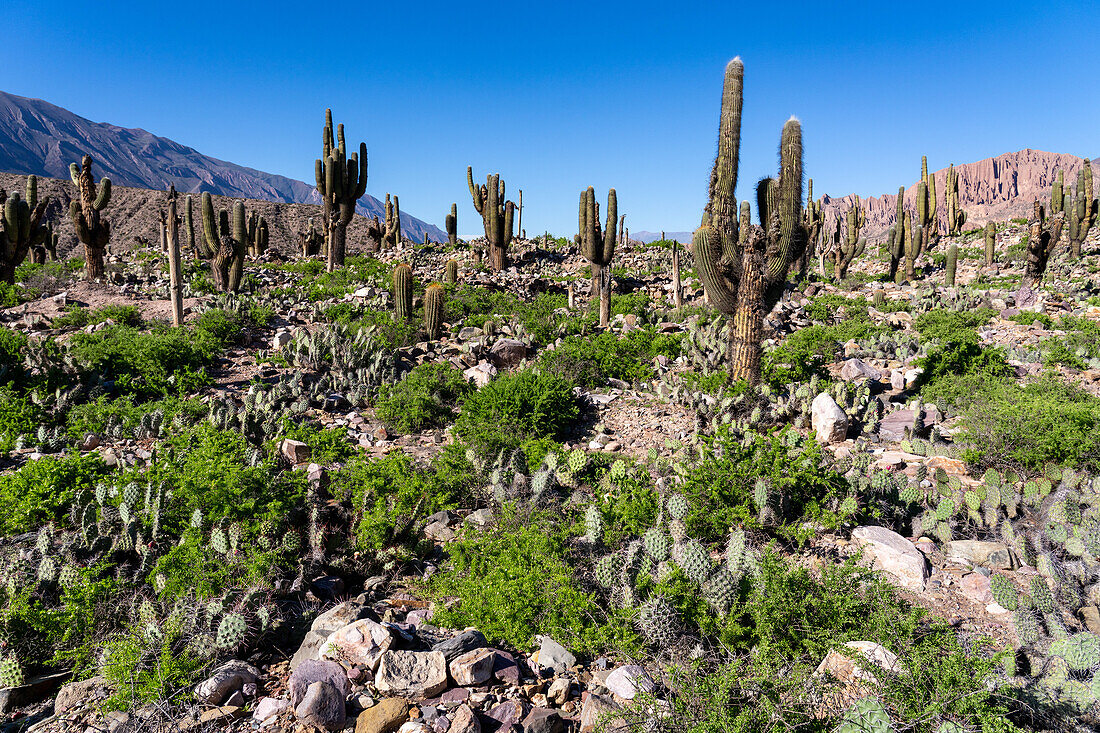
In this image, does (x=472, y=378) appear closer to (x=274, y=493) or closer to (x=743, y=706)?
(x=274, y=493)

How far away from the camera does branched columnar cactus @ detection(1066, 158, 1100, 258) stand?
23375 millimetres

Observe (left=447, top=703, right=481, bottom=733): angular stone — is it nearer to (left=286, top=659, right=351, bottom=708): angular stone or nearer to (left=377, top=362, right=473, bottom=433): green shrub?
(left=286, top=659, right=351, bottom=708): angular stone

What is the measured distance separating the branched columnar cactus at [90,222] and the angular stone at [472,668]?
57.5 ft

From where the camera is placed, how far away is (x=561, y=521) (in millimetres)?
5074

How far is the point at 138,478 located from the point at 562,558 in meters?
4.21

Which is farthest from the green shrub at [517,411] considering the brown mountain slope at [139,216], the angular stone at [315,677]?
the brown mountain slope at [139,216]

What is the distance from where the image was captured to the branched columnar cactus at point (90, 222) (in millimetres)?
16406

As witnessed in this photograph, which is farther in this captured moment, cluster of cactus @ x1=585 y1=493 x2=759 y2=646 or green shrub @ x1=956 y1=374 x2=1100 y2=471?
green shrub @ x1=956 y1=374 x2=1100 y2=471

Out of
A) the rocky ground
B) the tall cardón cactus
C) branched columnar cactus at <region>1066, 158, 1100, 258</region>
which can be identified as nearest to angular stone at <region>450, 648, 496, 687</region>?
the rocky ground

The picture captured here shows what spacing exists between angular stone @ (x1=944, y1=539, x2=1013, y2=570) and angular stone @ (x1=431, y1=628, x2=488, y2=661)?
373 cm

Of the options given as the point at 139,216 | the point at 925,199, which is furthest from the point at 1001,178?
the point at 139,216

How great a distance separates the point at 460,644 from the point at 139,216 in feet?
208

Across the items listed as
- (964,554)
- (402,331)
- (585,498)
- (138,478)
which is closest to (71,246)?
(402,331)

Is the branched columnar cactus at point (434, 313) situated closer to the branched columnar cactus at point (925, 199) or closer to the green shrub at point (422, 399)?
the green shrub at point (422, 399)
